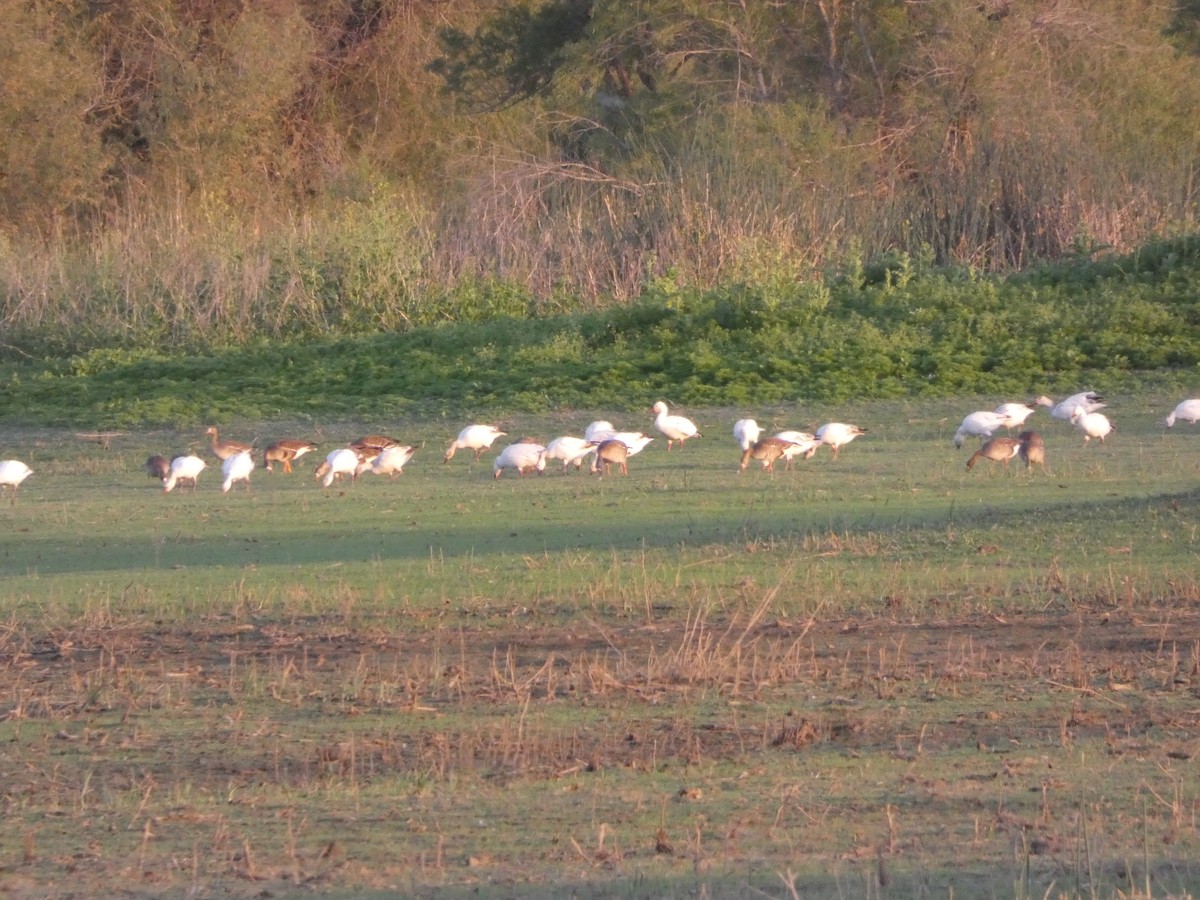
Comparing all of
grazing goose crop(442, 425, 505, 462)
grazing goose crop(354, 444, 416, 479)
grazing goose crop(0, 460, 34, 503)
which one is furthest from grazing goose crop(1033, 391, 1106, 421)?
grazing goose crop(0, 460, 34, 503)

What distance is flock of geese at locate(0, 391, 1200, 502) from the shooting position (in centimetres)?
1498

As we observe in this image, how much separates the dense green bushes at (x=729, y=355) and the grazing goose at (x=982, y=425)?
3149 mm

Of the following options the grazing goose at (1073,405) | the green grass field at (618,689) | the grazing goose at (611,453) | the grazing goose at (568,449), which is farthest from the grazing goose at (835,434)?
the grazing goose at (1073,405)

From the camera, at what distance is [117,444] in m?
19.1

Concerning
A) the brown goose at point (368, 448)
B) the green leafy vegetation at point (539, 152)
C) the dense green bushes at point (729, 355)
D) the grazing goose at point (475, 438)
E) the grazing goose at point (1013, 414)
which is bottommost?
the dense green bushes at point (729, 355)

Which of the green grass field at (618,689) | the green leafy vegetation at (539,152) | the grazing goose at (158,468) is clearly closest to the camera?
the green grass field at (618,689)

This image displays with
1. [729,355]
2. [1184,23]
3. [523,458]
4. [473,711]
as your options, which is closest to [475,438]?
[523,458]

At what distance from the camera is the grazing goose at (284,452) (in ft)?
53.8

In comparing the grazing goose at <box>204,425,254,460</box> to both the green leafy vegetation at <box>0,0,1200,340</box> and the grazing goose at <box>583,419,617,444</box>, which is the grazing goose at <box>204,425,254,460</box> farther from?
the green leafy vegetation at <box>0,0,1200,340</box>

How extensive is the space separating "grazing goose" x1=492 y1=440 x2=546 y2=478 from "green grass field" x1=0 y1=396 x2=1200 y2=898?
2.09 ft

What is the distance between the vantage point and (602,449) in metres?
15.0

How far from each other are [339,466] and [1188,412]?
26.0 ft

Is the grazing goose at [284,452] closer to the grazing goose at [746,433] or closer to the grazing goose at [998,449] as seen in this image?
the grazing goose at [746,433]

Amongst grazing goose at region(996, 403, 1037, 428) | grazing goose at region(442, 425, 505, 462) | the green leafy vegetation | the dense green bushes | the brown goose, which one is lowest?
the dense green bushes
